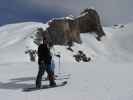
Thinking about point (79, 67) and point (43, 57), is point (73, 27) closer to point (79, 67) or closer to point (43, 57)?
point (79, 67)

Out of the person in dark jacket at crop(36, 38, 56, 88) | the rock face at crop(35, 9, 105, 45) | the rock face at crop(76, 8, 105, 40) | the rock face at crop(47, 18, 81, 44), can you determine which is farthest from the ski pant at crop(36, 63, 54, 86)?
the rock face at crop(76, 8, 105, 40)

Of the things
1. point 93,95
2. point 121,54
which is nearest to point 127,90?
point 93,95

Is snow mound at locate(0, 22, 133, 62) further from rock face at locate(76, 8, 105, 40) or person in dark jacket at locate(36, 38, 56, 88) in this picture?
person in dark jacket at locate(36, 38, 56, 88)

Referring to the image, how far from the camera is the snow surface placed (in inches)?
430

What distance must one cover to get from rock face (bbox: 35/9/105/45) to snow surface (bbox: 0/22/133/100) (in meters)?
3.28

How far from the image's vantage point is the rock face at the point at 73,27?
120250 mm

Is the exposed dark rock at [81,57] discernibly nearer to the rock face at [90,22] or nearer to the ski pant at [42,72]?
the rock face at [90,22]

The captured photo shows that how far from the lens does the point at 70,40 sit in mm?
126750

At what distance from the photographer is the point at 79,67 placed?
24625 mm

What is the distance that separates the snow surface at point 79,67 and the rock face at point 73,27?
3284mm

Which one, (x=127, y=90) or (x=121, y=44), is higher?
(x=121, y=44)

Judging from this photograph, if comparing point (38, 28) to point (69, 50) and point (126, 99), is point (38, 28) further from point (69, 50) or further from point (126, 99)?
point (126, 99)

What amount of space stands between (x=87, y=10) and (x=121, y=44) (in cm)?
1943

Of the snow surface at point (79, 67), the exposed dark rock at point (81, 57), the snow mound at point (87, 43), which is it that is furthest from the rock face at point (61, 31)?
the exposed dark rock at point (81, 57)
